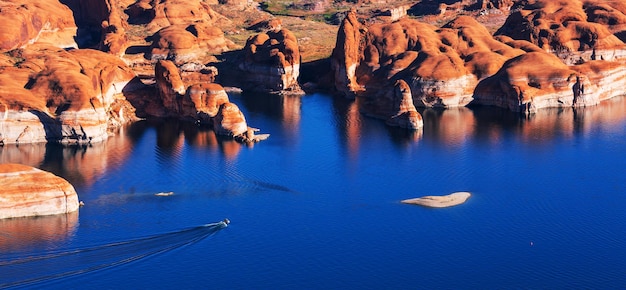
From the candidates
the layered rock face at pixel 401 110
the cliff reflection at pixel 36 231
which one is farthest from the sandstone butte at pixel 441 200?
the layered rock face at pixel 401 110

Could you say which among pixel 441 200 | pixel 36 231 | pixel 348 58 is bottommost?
pixel 36 231

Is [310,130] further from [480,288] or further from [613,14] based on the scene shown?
[613,14]

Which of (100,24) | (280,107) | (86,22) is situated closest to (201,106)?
(280,107)

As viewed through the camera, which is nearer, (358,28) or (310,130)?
(310,130)

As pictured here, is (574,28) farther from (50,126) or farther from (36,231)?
(36,231)

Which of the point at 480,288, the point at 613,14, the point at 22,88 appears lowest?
the point at 480,288

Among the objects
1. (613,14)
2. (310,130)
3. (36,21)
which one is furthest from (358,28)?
(36,21)

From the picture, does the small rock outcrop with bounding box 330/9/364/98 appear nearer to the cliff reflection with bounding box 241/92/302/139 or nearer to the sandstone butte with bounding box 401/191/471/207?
the cliff reflection with bounding box 241/92/302/139
